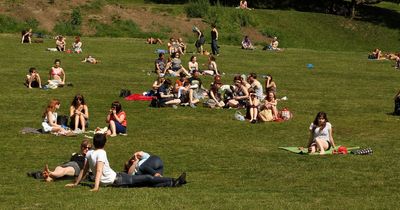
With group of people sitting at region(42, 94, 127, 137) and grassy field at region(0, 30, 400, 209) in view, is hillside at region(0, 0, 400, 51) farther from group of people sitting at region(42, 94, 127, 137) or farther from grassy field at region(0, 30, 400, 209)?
group of people sitting at region(42, 94, 127, 137)

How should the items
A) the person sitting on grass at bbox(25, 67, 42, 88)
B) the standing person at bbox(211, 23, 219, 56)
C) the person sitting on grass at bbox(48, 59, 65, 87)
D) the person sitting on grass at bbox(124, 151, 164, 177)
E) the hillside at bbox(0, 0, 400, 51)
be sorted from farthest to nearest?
the hillside at bbox(0, 0, 400, 51)
the standing person at bbox(211, 23, 219, 56)
the person sitting on grass at bbox(48, 59, 65, 87)
the person sitting on grass at bbox(25, 67, 42, 88)
the person sitting on grass at bbox(124, 151, 164, 177)

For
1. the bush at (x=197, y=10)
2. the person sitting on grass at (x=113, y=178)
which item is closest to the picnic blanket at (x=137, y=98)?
the person sitting on grass at (x=113, y=178)

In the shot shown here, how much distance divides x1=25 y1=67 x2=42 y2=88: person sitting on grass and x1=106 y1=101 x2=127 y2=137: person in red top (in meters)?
12.9

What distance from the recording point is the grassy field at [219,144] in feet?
52.6

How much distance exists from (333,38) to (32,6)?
28794 millimetres

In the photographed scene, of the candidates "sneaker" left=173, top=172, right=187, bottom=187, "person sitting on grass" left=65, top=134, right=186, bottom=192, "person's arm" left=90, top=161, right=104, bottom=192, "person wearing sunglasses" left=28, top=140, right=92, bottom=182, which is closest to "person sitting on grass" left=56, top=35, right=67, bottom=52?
"person wearing sunglasses" left=28, top=140, right=92, bottom=182

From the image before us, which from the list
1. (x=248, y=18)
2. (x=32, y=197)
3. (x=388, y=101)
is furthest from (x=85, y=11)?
(x=32, y=197)

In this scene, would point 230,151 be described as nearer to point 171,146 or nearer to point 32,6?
point 171,146

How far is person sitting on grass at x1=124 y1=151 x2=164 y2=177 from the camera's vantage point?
59.7 ft

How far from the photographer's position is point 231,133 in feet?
88.8

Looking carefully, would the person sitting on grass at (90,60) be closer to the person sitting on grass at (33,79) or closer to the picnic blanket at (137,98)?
the person sitting on grass at (33,79)

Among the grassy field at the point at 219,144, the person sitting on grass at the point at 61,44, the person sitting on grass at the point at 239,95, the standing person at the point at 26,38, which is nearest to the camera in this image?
the grassy field at the point at 219,144

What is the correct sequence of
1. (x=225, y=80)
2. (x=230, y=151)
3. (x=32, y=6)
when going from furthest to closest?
(x=32, y=6), (x=225, y=80), (x=230, y=151)

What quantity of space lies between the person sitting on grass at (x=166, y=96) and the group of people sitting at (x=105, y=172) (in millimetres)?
14177
